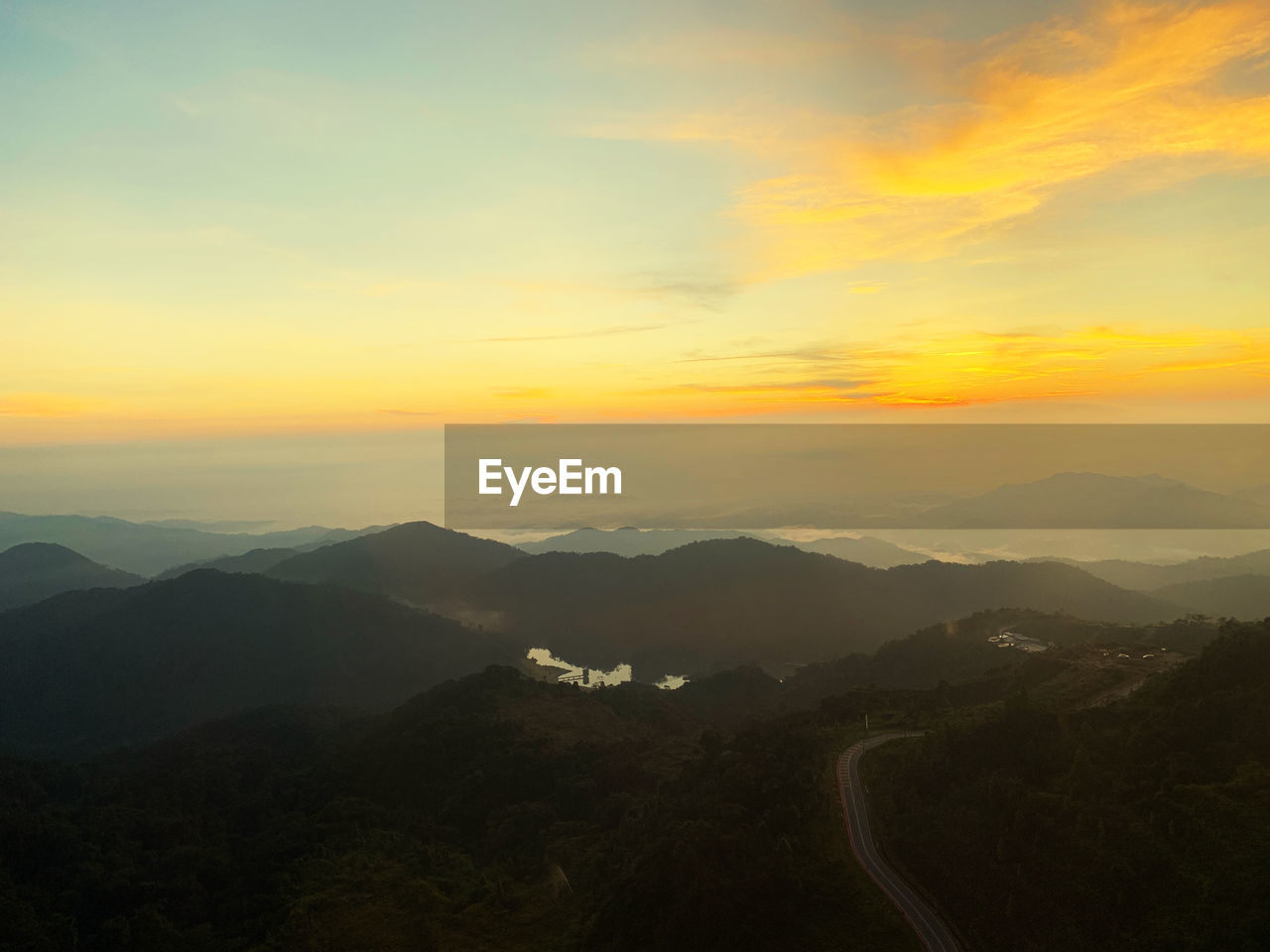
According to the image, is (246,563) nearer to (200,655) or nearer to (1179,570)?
(200,655)

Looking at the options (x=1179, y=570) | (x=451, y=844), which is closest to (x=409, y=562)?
(x=451, y=844)

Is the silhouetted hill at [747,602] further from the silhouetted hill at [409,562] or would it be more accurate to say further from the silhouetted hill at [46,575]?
the silhouetted hill at [46,575]

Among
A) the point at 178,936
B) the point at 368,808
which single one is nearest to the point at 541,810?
the point at 368,808

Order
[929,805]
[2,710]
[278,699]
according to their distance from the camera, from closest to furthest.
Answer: [929,805]
[2,710]
[278,699]

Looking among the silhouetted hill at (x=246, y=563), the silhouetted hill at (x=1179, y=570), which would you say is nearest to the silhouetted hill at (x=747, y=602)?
the silhouetted hill at (x=1179, y=570)

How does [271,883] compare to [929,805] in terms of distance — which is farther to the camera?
[271,883]

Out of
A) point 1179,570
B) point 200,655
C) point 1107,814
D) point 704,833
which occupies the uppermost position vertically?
point 1107,814

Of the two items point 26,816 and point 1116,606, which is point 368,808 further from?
point 1116,606
